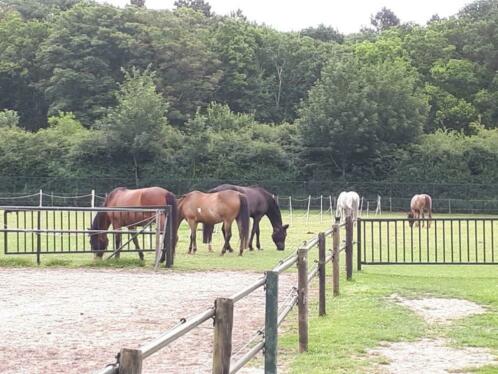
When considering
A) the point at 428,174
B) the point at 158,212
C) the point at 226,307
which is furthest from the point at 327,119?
the point at 226,307

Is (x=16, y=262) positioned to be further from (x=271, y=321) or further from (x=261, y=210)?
(x=271, y=321)

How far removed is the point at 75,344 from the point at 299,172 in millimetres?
44058

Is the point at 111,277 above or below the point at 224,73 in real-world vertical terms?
below

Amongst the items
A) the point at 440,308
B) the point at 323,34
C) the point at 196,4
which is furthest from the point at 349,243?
the point at 196,4

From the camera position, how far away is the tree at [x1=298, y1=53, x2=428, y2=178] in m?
50.7

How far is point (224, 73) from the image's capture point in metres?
67.2

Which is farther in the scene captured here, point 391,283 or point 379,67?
point 379,67

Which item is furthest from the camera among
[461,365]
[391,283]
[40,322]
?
[391,283]

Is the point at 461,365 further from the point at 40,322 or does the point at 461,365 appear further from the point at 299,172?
the point at 299,172

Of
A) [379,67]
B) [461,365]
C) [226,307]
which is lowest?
[461,365]

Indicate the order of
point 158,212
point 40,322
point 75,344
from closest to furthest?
point 75,344 < point 40,322 < point 158,212

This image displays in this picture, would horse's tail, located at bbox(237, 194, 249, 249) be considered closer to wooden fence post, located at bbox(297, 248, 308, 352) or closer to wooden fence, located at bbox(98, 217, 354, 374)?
wooden fence, located at bbox(98, 217, 354, 374)

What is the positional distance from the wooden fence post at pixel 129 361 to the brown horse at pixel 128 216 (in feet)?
42.1

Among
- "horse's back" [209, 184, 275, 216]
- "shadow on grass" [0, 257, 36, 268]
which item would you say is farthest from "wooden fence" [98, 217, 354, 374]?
"horse's back" [209, 184, 275, 216]
